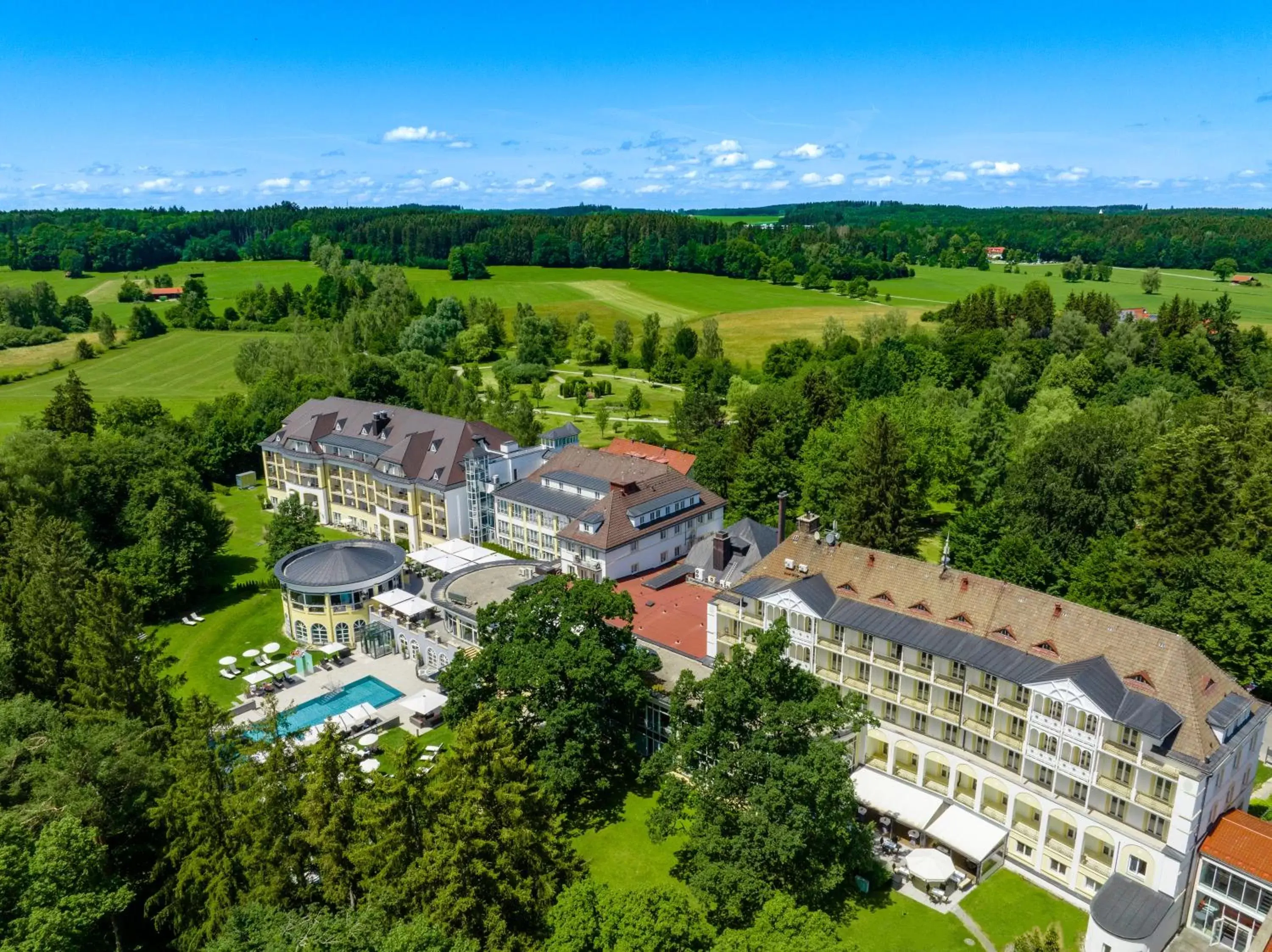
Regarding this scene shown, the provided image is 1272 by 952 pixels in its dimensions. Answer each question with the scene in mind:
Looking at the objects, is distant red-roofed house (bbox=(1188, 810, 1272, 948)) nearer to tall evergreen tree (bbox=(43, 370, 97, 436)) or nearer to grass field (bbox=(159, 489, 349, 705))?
grass field (bbox=(159, 489, 349, 705))

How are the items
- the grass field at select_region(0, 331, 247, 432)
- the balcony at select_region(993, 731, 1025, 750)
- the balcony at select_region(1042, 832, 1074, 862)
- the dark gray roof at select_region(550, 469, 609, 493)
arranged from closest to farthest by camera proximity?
the balcony at select_region(1042, 832, 1074, 862) → the balcony at select_region(993, 731, 1025, 750) → the dark gray roof at select_region(550, 469, 609, 493) → the grass field at select_region(0, 331, 247, 432)

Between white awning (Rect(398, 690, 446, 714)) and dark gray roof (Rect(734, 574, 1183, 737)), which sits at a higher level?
dark gray roof (Rect(734, 574, 1183, 737))

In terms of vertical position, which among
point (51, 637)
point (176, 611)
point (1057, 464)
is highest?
point (1057, 464)

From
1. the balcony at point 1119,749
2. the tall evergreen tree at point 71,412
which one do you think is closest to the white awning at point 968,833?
the balcony at point 1119,749

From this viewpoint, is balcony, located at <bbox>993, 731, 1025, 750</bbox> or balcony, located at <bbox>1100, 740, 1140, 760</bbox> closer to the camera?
balcony, located at <bbox>1100, 740, 1140, 760</bbox>

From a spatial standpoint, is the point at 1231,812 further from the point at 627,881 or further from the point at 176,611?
the point at 176,611

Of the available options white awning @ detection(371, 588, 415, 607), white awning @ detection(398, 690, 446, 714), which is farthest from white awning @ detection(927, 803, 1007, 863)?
white awning @ detection(371, 588, 415, 607)

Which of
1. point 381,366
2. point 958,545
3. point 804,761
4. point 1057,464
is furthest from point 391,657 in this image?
point 381,366

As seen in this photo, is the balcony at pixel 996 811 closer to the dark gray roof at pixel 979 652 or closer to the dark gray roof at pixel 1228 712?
the dark gray roof at pixel 979 652
